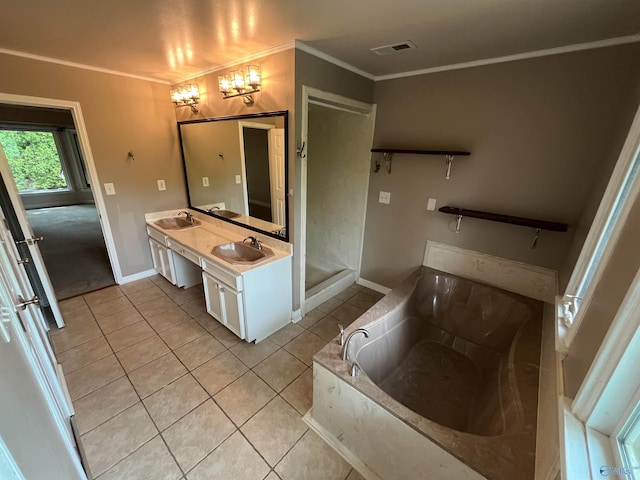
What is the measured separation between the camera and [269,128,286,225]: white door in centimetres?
212

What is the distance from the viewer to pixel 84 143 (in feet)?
8.45

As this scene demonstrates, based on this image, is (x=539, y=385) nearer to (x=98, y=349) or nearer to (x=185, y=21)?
(x=185, y=21)

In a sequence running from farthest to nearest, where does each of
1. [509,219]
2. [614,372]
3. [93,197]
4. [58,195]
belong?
[58,195] → [93,197] → [509,219] → [614,372]

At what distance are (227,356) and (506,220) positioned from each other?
248cm

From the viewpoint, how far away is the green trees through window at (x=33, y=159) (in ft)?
19.9

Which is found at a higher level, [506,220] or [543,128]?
[543,128]

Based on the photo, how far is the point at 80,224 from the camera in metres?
5.50

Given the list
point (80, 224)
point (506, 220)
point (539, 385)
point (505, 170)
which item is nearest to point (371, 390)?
point (539, 385)

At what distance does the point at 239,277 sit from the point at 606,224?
6.98ft

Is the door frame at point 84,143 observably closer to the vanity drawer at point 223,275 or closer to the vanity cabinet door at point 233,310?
the vanity drawer at point 223,275

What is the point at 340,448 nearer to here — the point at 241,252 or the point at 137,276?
the point at 241,252

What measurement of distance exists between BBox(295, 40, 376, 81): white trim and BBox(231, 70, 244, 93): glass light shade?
22.4 inches

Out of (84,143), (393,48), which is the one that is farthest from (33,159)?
(393,48)

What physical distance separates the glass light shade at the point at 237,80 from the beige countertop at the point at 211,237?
128 cm
